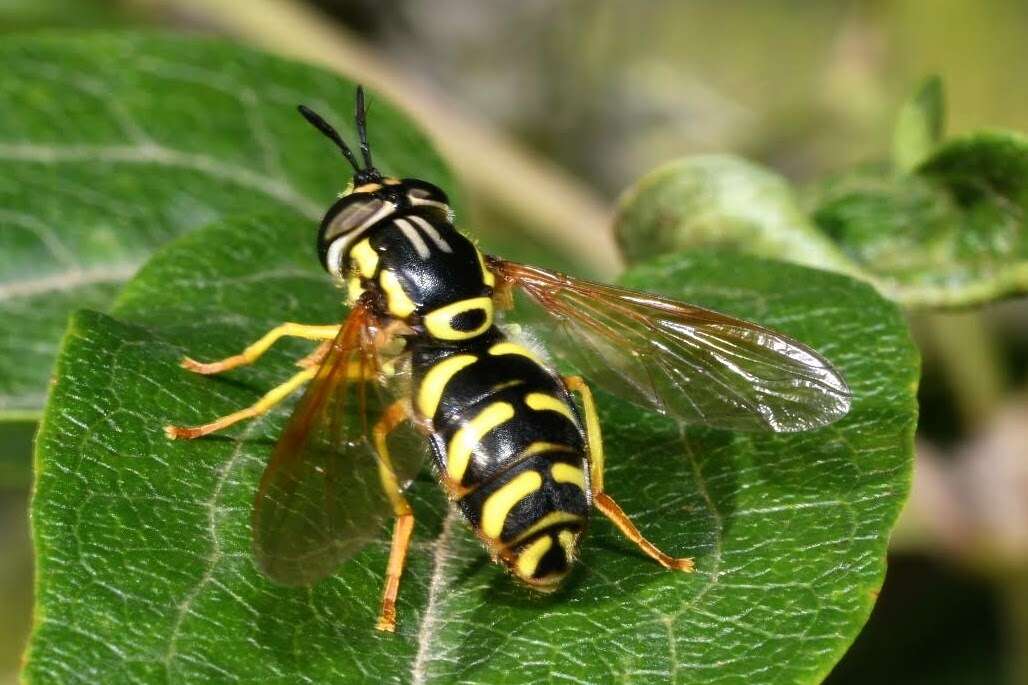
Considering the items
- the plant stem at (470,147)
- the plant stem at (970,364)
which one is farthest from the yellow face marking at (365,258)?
the plant stem at (470,147)

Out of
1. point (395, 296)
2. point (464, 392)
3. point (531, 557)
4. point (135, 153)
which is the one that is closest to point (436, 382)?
point (464, 392)

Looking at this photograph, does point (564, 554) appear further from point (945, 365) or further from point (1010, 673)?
point (1010, 673)

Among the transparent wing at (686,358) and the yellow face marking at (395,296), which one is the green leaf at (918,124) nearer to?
the transparent wing at (686,358)

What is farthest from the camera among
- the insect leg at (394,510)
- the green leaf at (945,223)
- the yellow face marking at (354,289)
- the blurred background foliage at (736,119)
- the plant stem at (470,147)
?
the plant stem at (470,147)

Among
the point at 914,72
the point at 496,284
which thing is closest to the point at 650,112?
the point at 914,72

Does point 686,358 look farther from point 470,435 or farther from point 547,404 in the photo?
point 470,435
